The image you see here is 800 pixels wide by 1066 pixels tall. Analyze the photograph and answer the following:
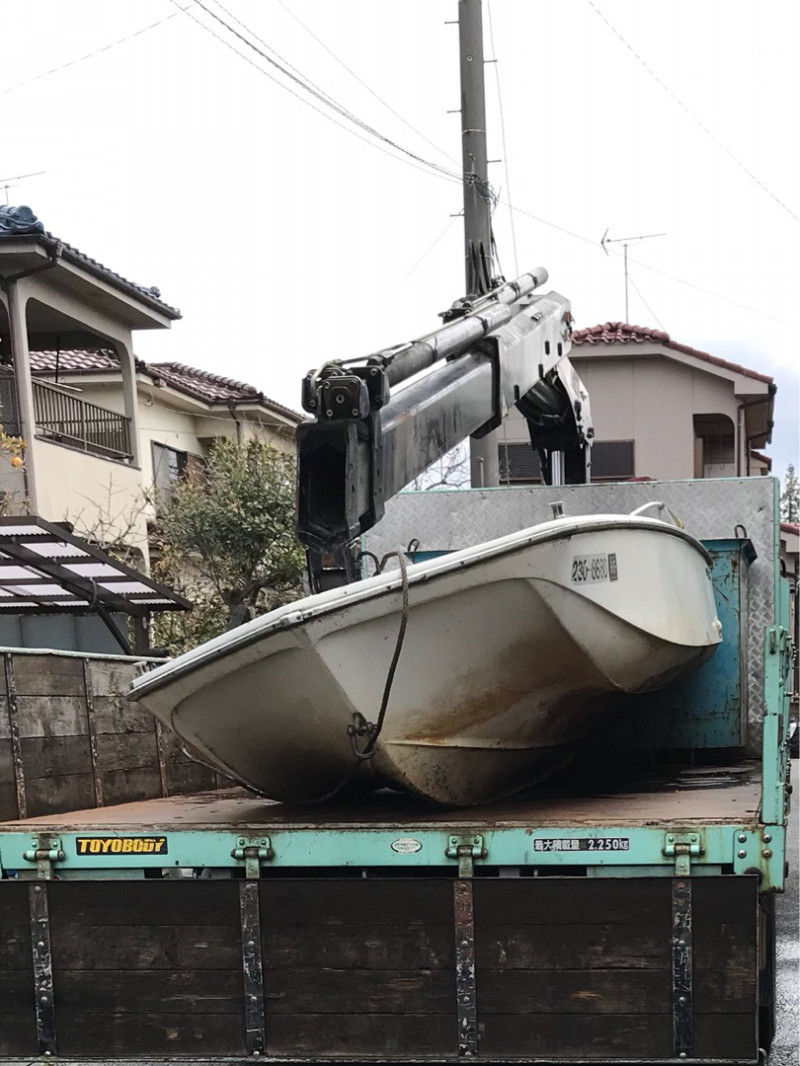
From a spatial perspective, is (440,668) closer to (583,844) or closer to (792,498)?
(583,844)

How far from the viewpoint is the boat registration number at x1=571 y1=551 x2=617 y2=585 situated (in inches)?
197

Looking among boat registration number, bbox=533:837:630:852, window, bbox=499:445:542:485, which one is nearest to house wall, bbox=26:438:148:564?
window, bbox=499:445:542:485

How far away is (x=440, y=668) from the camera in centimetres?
488

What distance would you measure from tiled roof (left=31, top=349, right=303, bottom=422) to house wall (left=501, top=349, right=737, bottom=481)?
4.82 meters

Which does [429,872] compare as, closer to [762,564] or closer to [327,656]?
[327,656]

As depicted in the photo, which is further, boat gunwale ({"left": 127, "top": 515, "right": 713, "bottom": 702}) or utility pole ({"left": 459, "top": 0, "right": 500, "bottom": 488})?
utility pole ({"left": 459, "top": 0, "right": 500, "bottom": 488})

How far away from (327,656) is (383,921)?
2.98ft

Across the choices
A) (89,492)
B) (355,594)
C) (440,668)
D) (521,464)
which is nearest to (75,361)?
(89,492)

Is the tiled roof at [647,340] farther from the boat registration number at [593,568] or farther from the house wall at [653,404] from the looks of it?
the boat registration number at [593,568]

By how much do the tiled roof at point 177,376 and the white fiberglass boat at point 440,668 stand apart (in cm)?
1739

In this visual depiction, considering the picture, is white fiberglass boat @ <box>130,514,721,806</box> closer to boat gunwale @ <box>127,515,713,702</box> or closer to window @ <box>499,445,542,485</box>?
boat gunwale @ <box>127,515,713,702</box>

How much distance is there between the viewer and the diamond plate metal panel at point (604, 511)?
23.4ft

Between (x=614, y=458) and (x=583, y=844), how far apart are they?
68.7 feet

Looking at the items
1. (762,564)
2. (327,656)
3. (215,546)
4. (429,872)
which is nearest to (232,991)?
(429,872)
